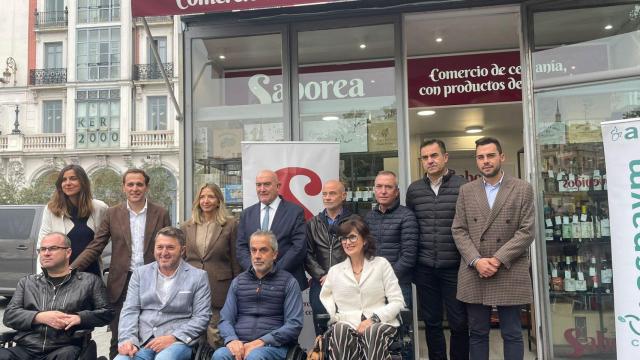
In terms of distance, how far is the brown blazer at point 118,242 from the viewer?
157 inches

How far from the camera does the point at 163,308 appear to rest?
3.51 metres

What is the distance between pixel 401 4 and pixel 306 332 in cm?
317

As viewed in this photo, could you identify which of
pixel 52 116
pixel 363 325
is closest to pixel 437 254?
pixel 363 325

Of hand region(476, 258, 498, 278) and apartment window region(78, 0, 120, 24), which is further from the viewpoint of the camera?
apartment window region(78, 0, 120, 24)

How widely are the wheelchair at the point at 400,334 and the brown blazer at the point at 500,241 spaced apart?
496 millimetres

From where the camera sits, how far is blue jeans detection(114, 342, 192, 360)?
3230 mm

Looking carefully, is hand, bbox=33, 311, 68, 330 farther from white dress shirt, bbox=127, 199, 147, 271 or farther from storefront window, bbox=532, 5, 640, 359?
storefront window, bbox=532, 5, 640, 359

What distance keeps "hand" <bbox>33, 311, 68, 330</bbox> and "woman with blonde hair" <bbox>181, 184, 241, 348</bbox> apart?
37.5 inches

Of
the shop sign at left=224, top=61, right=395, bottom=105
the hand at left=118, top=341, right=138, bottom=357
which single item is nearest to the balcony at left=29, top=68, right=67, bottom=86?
the shop sign at left=224, top=61, right=395, bottom=105


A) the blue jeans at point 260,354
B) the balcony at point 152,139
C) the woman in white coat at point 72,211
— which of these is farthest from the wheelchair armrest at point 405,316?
the balcony at point 152,139

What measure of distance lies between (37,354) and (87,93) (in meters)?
34.9

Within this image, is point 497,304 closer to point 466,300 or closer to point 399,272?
point 466,300

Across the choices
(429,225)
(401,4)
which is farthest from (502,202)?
(401,4)

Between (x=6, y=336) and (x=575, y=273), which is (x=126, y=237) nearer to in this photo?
(x=6, y=336)
